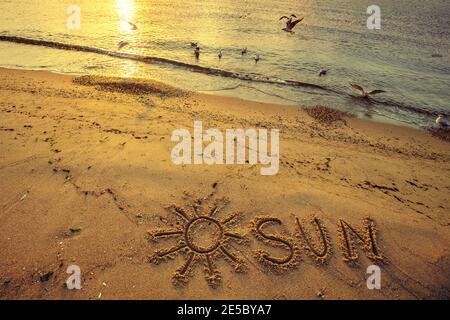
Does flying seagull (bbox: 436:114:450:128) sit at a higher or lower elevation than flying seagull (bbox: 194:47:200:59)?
lower

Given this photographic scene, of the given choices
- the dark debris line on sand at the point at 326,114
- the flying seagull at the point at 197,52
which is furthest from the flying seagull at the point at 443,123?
the flying seagull at the point at 197,52

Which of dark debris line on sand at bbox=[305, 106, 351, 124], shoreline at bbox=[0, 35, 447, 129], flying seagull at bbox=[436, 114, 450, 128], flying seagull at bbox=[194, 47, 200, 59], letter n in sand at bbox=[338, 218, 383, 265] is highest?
flying seagull at bbox=[194, 47, 200, 59]

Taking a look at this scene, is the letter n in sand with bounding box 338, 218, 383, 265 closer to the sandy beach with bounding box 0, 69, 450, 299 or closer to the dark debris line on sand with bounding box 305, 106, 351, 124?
the sandy beach with bounding box 0, 69, 450, 299

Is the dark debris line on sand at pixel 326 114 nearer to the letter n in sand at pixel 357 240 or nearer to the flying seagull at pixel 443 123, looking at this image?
the flying seagull at pixel 443 123

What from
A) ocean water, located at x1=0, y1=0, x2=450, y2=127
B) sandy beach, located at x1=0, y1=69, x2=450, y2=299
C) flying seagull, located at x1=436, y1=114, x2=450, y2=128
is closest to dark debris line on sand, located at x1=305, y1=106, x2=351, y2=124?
ocean water, located at x1=0, y1=0, x2=450, y2=127

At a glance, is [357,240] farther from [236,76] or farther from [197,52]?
[197,52]
